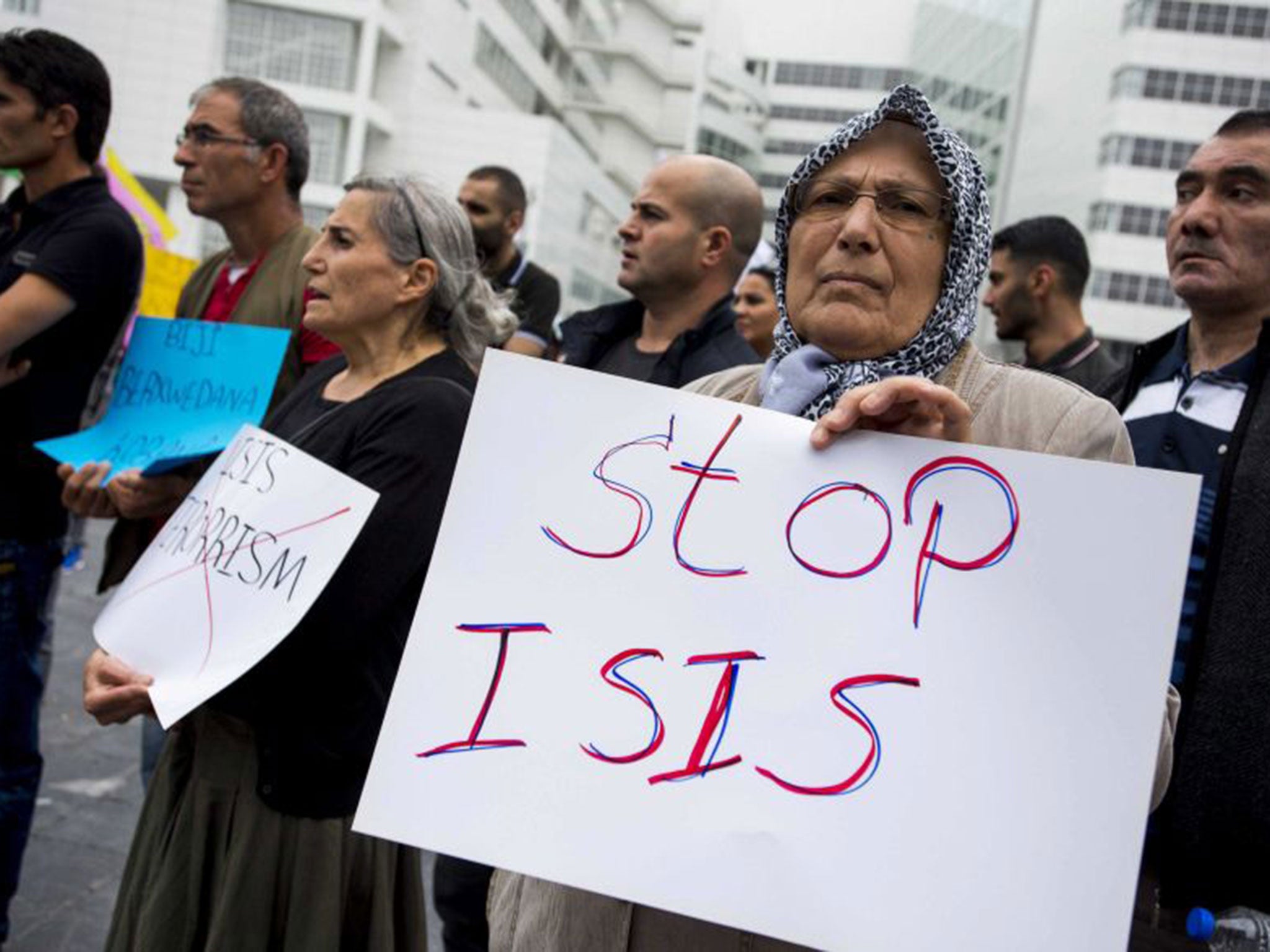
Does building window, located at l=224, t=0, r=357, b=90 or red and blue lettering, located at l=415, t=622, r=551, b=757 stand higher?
building window, located at l=224, t=0, r=357, b=90

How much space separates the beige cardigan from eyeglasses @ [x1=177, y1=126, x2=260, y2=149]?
2419 mm

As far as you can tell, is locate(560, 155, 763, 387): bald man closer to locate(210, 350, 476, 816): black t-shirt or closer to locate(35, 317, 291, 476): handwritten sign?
locate(35, 317, 291, 476): handwritten sign

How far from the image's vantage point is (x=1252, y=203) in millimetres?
2180

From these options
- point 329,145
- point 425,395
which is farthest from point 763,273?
point 329,145

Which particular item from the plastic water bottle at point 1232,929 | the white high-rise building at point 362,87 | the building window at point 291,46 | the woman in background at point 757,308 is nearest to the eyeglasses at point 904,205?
the plastic water bottle at point 1232,929

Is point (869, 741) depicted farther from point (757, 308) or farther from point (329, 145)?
point (329, 145)

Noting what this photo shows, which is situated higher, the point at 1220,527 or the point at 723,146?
the point at 723,146

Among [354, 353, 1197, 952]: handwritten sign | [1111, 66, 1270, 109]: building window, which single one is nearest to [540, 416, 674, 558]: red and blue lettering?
[354, 353, 1197, 952]: handwritten sign

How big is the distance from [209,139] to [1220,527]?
2729mm

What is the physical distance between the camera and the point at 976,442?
1.46 meters

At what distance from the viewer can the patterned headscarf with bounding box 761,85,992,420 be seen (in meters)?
1.53

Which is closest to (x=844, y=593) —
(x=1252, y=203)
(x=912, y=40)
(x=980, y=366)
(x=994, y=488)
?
(x=994, y=488)

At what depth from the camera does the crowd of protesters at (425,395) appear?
154cm

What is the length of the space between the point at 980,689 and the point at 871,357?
49 centimetres
